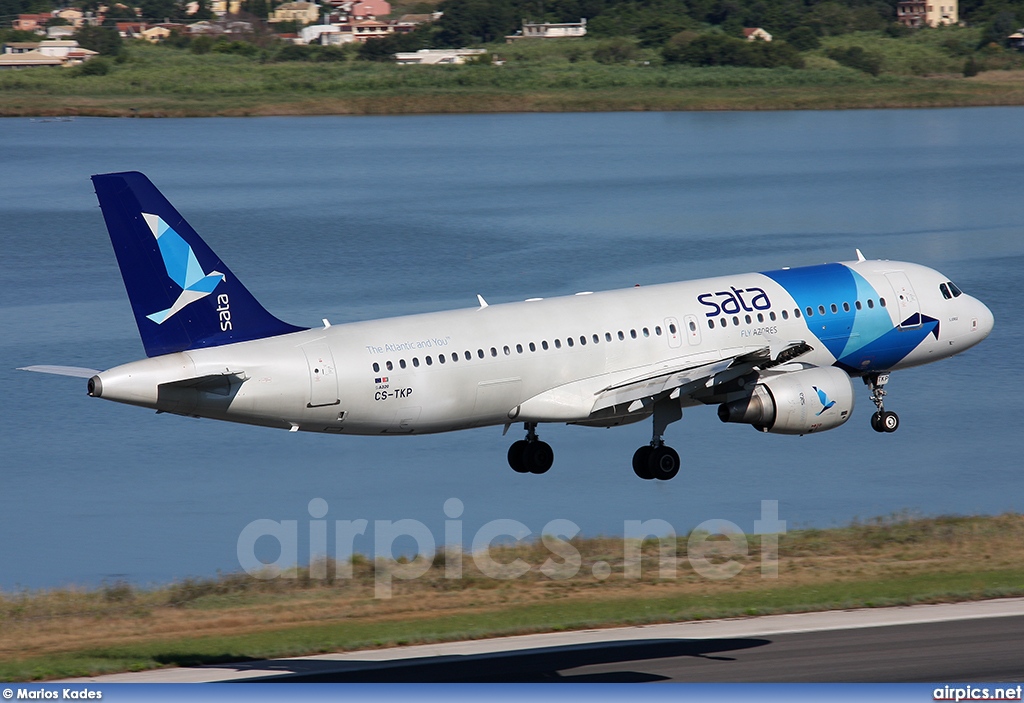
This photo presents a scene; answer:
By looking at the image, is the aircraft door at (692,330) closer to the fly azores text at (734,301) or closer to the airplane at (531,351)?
the airplane at (531,351)

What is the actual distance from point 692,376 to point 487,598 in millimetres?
8886

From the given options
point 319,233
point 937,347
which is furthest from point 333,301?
point 937,347

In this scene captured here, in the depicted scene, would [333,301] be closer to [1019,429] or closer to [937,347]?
[1019,429]

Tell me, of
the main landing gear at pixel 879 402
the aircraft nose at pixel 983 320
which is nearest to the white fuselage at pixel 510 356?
the main landing gear at pixel 879 402

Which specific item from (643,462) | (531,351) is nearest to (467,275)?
(643,462)

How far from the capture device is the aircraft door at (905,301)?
50.7 meters

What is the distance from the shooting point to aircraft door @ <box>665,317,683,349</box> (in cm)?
4688

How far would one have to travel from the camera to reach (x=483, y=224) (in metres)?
123

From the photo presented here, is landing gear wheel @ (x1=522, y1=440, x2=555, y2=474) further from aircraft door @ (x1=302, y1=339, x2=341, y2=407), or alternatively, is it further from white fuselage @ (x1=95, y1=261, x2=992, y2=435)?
aircraft door @ (x1=302, y1=339, x2=341, y2=407)

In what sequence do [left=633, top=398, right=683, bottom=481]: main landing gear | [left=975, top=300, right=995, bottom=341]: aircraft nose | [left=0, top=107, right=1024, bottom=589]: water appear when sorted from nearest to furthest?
[left=633, top=398, right=683, bottom=481]: main landing gear → [left=975, top=300, right=995, bottom=341]: aircraft nose → [left=0, top=107, right=1024, bottom=589]: water

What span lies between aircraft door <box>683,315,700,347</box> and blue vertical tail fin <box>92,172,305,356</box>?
1390 cm

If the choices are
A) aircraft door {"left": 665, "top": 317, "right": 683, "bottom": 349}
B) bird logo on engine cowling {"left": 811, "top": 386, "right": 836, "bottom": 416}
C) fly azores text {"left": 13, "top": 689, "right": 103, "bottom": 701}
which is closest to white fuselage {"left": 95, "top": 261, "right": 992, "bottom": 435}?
aircraft door {"left": 665, "top": 317, "right": 683, "bottom": 349}

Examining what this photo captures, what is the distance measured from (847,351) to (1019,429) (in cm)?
2883

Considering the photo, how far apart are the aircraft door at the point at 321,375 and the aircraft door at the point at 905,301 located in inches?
777
